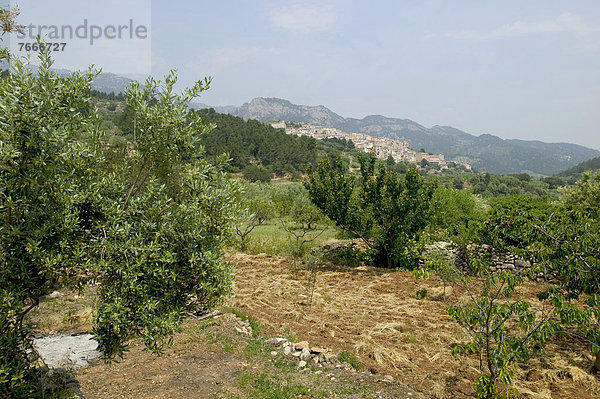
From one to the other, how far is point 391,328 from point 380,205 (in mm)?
6535

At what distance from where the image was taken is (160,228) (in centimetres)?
413

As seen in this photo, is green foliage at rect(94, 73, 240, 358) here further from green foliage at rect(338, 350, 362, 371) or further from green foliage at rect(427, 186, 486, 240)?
green foliage at rect(427, 186, 486, 240)

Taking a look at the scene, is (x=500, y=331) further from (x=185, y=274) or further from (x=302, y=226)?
(x=302, y=226)

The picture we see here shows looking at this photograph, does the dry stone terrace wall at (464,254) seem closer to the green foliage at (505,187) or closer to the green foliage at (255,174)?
the green foliage at (255,174)

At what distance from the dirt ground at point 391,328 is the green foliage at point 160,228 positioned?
430 cm

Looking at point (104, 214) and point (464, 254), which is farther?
point (464, 254)

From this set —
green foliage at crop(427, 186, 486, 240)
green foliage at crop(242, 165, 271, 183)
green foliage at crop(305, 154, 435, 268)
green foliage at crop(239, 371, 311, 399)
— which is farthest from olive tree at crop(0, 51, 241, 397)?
green foliage at crop(242, 165, 271, 183)

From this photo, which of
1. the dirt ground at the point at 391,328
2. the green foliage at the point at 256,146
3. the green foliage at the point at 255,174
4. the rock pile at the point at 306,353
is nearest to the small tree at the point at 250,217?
the dirt ground at the point at 391,328

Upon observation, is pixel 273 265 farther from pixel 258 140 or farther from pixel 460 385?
pixel 258 140

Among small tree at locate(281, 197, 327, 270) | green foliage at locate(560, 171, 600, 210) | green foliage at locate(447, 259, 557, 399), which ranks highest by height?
green foliage at locate(560, 171, 600, 210)

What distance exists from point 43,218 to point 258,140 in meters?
72.1

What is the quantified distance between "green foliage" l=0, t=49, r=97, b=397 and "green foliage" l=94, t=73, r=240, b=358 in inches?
14.4

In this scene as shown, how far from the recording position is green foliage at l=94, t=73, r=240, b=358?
12.7ft

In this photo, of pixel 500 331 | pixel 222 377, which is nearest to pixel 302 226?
pixel 222 377
